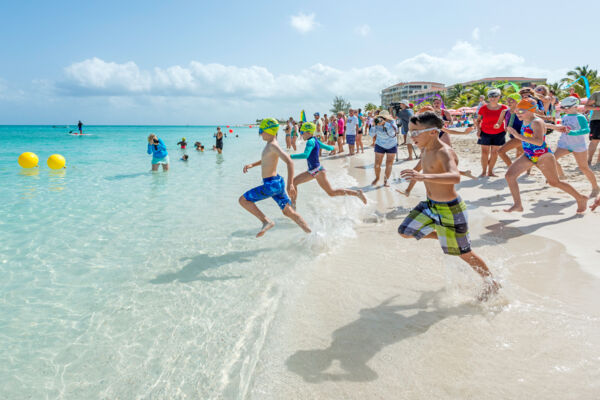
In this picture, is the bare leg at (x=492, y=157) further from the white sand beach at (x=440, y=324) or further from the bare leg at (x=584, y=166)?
the white sand beach at (x=440, y=324)

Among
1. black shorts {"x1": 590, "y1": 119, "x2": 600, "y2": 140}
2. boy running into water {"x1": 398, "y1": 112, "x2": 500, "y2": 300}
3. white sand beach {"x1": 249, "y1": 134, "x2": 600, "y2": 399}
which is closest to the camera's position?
white sand beach {"x1": 249, "y1": 134, "x2": 600, "y2": 399}

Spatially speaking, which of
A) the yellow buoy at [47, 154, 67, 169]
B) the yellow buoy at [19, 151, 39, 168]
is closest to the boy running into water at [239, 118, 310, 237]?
the yellow buoy at [47, 154, 67, 169]

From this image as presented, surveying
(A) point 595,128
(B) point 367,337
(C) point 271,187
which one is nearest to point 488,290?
(B) point 367,337

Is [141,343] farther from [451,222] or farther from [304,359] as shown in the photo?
[451,222]

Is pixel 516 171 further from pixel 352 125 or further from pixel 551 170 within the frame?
pixel 352 125

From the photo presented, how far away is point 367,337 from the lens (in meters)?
2.94

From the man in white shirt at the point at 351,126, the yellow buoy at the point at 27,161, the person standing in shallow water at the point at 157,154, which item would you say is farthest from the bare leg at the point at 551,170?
the yellow buoy at the point at 27,161

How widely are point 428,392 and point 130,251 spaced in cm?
483

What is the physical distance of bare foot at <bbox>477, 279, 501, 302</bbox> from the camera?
10.8ft

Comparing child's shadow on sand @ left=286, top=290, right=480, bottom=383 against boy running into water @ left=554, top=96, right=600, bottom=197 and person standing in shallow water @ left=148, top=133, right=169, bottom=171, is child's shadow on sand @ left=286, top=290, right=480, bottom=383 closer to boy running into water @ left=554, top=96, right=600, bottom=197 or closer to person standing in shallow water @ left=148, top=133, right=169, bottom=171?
boy running into water @ left=554, top=96, right=600, bottom=197

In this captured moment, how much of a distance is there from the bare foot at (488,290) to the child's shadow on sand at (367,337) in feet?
0.50

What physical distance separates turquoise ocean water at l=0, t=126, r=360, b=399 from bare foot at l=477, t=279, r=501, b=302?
78.6 inches

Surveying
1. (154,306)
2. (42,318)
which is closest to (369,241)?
(154,306)

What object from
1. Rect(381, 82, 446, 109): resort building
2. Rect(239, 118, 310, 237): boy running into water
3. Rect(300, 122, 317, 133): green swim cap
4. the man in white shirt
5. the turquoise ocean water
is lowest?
the turquoise ocean water
